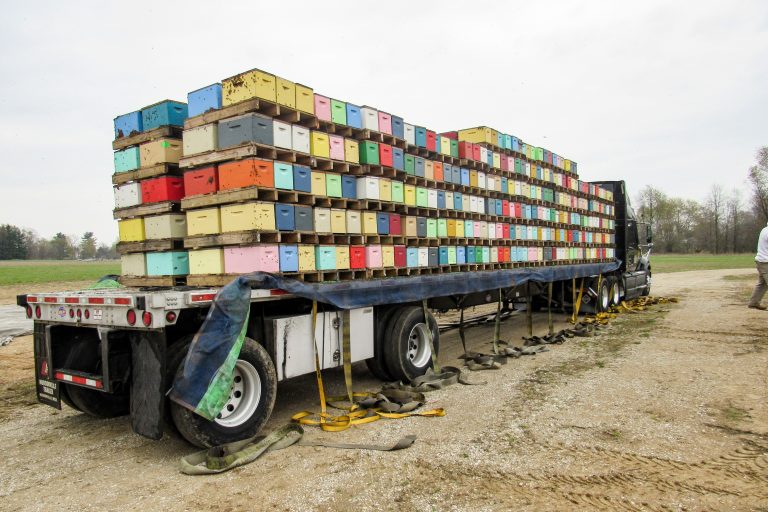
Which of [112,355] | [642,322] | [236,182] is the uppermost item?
[236,182]

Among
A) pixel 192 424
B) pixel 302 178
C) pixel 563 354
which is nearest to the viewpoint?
pixel 192 424

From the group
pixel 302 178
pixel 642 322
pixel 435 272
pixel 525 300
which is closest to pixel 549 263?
pixel 525 300

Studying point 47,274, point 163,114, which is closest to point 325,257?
point 163,114

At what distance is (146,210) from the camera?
692cm

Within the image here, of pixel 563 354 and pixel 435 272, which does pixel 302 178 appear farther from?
pixel 563 354

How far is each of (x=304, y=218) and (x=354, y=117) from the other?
1.98 meters

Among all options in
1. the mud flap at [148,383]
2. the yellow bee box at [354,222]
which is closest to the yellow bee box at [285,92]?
the yellow bee box at [354,222]

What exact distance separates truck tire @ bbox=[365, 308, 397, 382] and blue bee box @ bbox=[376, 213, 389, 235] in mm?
1179

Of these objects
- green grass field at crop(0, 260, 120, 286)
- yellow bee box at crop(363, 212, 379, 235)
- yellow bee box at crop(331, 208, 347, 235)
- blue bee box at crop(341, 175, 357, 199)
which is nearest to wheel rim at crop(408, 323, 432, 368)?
yellow bee box at crop(363, 212, 379, 235)

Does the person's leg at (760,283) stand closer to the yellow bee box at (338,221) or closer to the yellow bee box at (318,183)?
the yellow bee box at (338,221)

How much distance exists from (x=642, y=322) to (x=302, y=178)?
435 inches

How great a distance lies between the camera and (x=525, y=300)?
12844mm

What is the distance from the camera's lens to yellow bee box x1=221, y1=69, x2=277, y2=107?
19.6ft

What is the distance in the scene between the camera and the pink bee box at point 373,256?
24.4 feet
